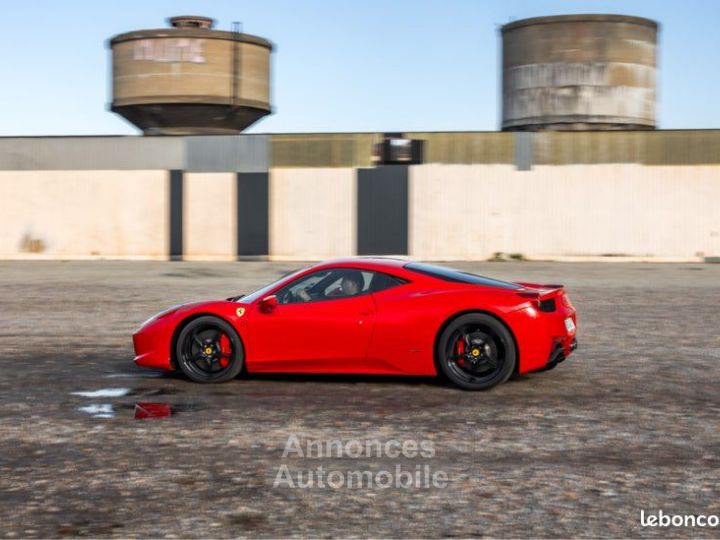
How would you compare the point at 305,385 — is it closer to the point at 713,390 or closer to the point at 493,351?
the point at 493,351

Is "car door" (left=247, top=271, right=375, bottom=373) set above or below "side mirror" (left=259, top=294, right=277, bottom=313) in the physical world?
below

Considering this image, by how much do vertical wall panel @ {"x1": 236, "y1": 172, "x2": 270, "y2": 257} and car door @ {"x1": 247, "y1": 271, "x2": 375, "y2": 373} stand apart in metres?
27.5

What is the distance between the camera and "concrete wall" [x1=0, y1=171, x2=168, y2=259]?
3728 cm

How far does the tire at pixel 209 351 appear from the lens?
30.3ft

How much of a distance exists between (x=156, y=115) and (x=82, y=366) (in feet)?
96.7

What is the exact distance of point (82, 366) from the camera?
1042 centimetres

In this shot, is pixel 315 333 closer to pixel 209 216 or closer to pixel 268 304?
pixel 268 304

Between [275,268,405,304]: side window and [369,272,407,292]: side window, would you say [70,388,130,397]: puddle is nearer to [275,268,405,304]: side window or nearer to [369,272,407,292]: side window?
[275,268,405,304]: side window

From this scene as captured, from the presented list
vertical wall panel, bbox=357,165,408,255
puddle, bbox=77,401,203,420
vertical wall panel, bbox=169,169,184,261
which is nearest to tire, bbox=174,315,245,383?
puddle, bbox=77,401,203,420

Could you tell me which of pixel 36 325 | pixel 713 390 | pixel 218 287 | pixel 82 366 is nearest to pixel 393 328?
pixel 713 390

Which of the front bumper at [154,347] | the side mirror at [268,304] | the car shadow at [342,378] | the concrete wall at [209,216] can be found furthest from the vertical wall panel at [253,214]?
the side mirror at [268,304]

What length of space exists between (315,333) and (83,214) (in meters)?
30.4

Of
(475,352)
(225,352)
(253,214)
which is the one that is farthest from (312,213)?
(475,352)

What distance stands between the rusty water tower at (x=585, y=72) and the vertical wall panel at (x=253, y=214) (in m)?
10.1
